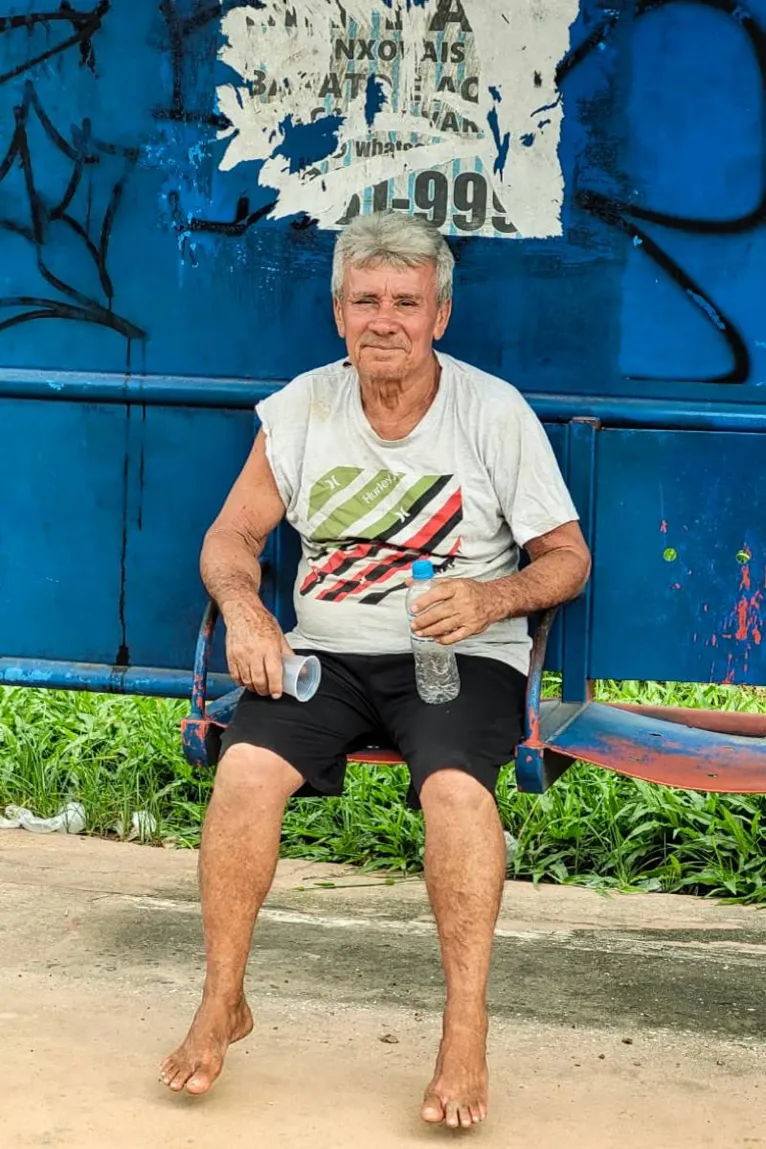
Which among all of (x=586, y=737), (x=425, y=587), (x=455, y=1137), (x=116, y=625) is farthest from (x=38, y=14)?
(x=455, y=1137)

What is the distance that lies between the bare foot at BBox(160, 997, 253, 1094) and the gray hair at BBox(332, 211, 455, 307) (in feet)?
4.84

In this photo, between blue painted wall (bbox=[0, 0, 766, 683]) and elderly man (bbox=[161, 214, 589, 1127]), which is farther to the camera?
blue painted wall (bbox=[0, 0, 766, 683])

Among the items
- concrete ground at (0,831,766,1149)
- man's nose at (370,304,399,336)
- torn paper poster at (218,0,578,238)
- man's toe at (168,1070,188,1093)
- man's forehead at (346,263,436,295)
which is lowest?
concrete ground at (0,831,766,1149)

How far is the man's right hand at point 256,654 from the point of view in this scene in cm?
315

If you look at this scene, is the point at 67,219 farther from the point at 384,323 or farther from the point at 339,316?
the point at 384,323

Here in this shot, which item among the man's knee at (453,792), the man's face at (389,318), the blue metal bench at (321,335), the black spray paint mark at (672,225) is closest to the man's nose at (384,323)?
the man's face at (389,318)

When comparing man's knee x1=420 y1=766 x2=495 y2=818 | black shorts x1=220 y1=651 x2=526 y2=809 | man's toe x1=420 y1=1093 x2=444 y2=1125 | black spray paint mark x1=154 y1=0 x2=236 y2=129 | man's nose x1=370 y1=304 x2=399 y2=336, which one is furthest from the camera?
black spray paint mark x1=154 y1=0 x2=236 y2=129

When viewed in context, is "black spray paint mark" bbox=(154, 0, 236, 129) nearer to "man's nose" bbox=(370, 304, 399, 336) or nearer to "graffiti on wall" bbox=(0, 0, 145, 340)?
"graffiti on wall" bbox=(0, 0, 145, 340)

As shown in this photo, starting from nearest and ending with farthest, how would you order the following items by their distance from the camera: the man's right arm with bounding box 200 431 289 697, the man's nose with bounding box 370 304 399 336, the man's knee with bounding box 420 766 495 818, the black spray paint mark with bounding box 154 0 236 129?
the man's knee with bounding box 420 766 495 818 → the man's right arm with bounding box 200 431 289 697 → the man's nose with bounding box 370 304 399 336 → the black spray paint mark with bounding box 154 0 236 129

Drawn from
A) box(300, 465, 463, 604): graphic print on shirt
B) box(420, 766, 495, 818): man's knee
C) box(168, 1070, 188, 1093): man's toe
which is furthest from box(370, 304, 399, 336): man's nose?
box(168, 1070, 188, 1093): man's toe

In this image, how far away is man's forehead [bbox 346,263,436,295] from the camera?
11.0ft

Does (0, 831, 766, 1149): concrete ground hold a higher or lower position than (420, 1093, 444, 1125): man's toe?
lower

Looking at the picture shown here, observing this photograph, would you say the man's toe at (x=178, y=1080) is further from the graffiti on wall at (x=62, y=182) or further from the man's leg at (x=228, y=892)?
the graffiti on wall at (x=62, y=182)

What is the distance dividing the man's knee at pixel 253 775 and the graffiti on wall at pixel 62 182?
51.0 inches
